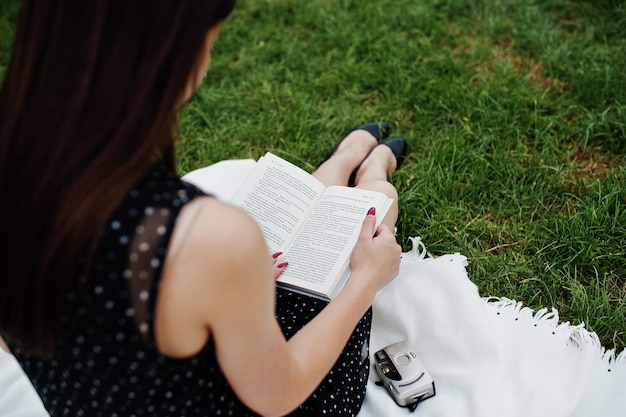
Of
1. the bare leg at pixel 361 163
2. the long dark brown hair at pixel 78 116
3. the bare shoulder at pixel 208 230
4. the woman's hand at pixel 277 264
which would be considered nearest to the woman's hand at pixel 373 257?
the woman's hand at pixel 277 264

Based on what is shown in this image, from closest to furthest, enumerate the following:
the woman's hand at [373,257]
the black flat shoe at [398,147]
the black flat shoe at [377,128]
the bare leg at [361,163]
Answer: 1. the woman's hand at [373,257]
2. the bare leg at [361,163]
3. the black flat shoe at [398,147]
4. the black flat shoe at [377,128]

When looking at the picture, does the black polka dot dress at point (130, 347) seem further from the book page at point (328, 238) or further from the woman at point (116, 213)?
the book page at point (328, 238)

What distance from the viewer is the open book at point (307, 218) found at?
1.56 m

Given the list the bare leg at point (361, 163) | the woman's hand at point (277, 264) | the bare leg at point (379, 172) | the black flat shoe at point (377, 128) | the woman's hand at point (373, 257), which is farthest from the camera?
the black flat shoe at point (377, 128)

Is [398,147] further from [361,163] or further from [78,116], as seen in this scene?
[78,116]

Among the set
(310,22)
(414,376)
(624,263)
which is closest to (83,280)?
(414,376)

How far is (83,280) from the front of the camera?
2.95ft

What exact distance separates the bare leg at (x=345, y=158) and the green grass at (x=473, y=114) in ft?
0.51

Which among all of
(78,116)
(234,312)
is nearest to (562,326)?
(234,312)

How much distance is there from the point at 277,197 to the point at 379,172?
572 mm

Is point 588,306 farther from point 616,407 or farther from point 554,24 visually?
point 554,24

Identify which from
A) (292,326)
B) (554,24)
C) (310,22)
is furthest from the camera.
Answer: (310,22)

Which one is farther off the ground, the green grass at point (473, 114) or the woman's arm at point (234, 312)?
the woman's arm at point (234, 312)

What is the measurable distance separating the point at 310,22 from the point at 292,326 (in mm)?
2078
